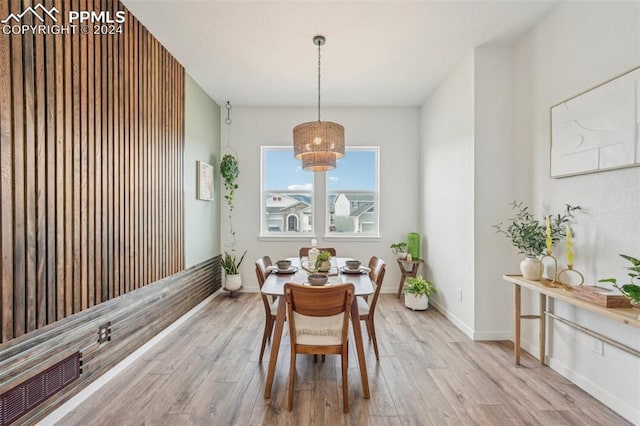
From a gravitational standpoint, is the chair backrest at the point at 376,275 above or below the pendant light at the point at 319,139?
below

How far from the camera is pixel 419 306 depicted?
3.71 m

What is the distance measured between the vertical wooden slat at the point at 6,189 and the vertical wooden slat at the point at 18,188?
0.02 metres

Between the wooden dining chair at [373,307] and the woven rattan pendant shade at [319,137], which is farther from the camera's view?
the woven rattan pendant shade at [319,137]

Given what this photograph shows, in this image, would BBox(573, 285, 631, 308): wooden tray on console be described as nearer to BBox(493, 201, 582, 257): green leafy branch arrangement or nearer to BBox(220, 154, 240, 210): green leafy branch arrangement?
BBox(493, 201, 582, 257): green leafy branch arrangement

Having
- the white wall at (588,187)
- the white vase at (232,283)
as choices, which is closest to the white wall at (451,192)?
the white wall at (588,187)

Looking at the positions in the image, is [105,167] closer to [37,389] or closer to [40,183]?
[40,183]

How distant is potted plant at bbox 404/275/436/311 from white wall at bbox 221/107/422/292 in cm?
80

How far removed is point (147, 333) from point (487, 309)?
3.28 meters

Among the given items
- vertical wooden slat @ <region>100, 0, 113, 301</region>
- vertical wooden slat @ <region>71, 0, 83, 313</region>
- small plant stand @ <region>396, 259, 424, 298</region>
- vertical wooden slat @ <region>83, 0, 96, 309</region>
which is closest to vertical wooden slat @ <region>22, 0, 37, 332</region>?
vertical wooden slat @ <region>71, 0, 83, 313</region>

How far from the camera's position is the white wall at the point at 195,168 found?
3506 millimetres

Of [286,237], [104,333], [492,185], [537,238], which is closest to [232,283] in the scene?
[286,237]

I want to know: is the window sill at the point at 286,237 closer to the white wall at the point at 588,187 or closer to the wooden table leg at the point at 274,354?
the wooden table leg at the point at 274,354

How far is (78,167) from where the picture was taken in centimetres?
192

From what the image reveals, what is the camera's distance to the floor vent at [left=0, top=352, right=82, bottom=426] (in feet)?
4.89
